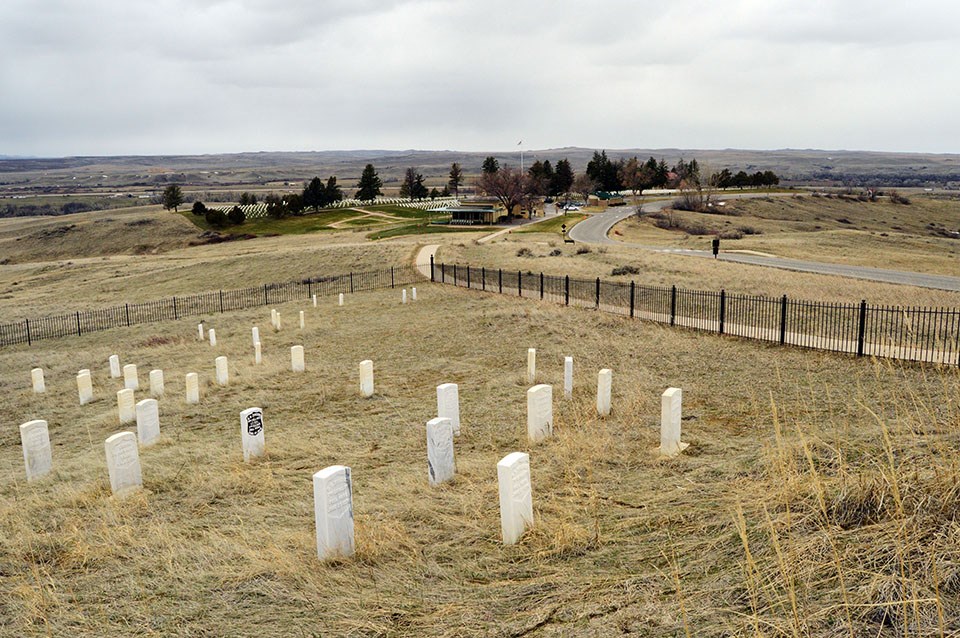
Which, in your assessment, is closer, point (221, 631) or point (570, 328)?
point (221, 631)

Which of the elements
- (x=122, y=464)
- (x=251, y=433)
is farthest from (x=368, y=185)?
(x=122, y=464)

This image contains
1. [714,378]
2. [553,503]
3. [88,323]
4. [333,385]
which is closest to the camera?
[553,503]

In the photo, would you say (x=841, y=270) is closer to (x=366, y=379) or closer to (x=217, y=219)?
(x=366, y=379)

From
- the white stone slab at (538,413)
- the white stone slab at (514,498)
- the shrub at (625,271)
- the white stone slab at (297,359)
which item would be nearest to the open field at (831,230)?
the shrub at (625,271)

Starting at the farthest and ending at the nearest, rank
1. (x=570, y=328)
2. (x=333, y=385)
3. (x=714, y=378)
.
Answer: (x=570, y=328), (x=333, y=385), (x=714, y=378)

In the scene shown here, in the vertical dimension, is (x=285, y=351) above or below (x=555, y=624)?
below

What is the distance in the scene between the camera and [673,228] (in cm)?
7638

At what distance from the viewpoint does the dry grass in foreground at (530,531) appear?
479 centimetres

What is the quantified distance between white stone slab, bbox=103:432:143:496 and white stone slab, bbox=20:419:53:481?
2734 millimetres

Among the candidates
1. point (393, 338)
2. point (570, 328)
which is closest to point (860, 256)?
point (570, 328)

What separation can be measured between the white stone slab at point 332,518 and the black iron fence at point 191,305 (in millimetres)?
28588

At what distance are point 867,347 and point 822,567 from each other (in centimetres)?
1460

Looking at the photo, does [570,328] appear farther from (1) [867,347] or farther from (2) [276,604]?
(2) [276,604]

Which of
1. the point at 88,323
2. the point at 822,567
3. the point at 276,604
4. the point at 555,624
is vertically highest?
the point at 822,567
